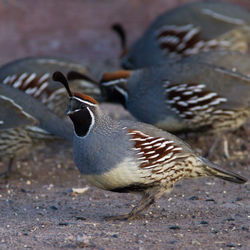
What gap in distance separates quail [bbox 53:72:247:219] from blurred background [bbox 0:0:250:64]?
5.27 meters

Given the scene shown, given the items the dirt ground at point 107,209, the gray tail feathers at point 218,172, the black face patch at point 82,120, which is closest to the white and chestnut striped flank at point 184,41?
the dirt ground at point 107,209

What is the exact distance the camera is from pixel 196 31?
323 inches

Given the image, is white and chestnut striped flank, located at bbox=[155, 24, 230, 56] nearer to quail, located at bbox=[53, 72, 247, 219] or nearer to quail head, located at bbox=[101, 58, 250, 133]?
quail head, located at bbox=[101, 58, 250, 133]

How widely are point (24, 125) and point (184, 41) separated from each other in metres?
2.89

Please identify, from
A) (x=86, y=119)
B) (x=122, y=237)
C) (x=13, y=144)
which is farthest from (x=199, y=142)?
(x=122, y=237)

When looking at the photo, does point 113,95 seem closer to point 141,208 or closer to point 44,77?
point 44,77

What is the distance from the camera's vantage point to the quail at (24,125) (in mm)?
6262

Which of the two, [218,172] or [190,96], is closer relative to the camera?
[218,172]

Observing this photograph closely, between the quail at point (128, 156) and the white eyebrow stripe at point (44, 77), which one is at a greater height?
the quail at point (128, 156)

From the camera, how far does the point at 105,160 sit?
465 centimetres

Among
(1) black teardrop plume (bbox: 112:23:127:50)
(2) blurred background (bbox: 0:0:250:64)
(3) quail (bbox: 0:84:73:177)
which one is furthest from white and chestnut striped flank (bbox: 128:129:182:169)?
(2) blurred background (bbox: 0:0:250:64)

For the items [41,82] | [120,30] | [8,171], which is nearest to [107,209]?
A: [8,171]

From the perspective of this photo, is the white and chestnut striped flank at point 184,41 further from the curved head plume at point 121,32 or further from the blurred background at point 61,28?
the blurred background at point 61,28

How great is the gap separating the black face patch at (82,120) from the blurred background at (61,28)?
5369 mm
